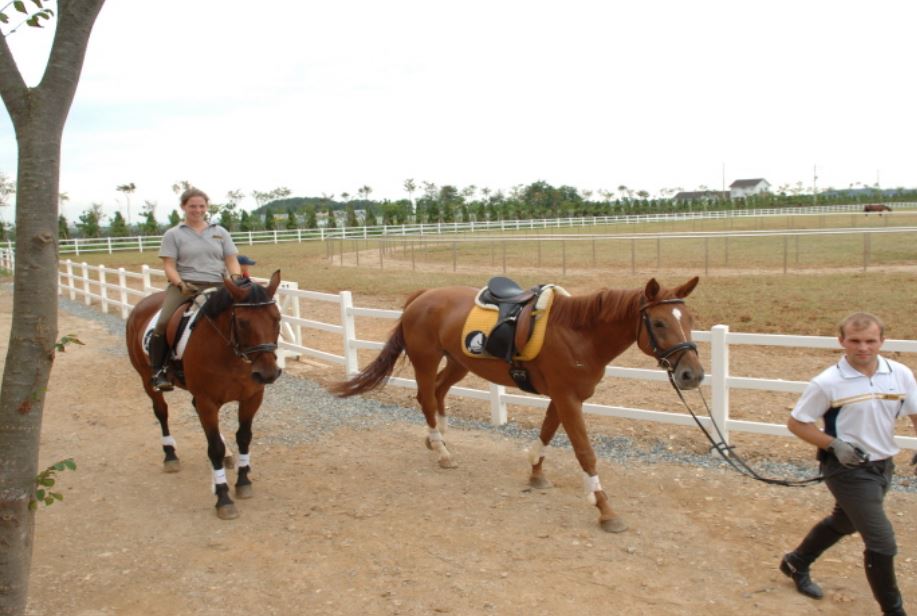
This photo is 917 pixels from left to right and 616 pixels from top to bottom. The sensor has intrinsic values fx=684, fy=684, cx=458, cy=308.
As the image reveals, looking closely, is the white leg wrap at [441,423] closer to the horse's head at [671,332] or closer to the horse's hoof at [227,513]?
the horse's hoof at [227,513]

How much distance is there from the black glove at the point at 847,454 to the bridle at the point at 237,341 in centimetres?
338

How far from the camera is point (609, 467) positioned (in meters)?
5.59

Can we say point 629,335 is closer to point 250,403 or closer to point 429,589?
point 429,589

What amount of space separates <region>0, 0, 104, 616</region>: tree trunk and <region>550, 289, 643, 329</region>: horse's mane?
3.20 m

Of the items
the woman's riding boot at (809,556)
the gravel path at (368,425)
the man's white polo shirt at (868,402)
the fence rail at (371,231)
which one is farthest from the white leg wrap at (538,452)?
the fence rail at (371,231)

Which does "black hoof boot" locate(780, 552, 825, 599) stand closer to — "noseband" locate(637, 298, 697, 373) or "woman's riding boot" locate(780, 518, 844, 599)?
"woman's riding boot" locate(780, 518, 844, 599)

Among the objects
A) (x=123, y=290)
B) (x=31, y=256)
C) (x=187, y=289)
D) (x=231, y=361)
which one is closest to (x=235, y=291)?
(x=231, y=361)

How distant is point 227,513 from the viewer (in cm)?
487

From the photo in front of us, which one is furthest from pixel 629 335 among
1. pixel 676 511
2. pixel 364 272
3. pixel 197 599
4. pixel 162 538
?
pixel 364 272

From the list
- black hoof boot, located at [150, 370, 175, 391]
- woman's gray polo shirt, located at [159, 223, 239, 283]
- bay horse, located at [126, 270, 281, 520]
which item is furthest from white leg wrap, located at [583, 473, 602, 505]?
black hoof boot, located at [150, 370, 175, 391]

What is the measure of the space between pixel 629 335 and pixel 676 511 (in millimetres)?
1275

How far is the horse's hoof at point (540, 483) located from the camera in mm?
5238

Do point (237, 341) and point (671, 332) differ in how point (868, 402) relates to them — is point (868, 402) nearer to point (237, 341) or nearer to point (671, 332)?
point (671, 332)

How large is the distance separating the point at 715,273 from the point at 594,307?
50.9 feet
